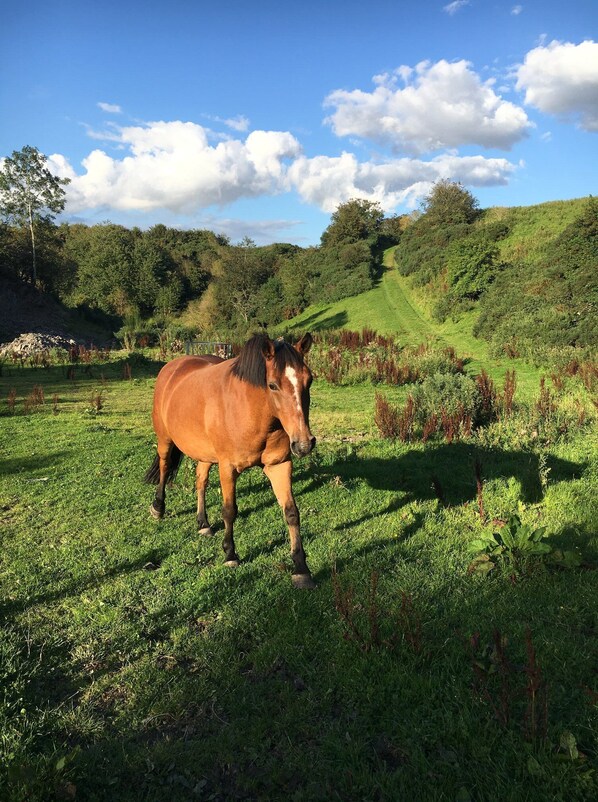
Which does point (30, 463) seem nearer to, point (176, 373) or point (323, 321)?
point (176, 373)

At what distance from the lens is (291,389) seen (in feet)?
12.1

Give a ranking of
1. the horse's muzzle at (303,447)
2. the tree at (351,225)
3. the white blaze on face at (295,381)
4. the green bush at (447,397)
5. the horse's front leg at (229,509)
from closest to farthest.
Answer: the horse's muzzle at (303,447)
the white blaze on face at (295,381)
the horse's front leg at (229,509)
the green bush at (447,397)
the tree at (351,225)

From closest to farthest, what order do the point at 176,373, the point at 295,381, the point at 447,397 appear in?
the point at 295,381
the point at 176,373
the point at 447,397

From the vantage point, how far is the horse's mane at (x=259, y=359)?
12.3 ft

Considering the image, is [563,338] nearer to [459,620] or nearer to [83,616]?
[459,620]

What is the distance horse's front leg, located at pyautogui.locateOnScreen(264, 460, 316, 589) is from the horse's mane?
89cm

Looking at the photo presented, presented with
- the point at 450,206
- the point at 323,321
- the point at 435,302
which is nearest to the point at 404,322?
the point at 435,302

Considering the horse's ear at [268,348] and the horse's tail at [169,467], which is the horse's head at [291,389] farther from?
the horse's tail at [169,467]

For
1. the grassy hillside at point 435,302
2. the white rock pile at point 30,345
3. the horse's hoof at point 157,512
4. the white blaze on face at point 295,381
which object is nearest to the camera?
the white blaze on face at point 295,381

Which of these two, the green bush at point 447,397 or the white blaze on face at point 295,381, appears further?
the green bush at point 447,397

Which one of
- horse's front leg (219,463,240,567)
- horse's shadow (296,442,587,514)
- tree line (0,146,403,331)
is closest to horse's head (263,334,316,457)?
horse's front leg (219,463,240,567)

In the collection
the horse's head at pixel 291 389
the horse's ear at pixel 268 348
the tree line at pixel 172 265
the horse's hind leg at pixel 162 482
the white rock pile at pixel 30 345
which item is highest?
Answer: the tree line at pixel 172 265

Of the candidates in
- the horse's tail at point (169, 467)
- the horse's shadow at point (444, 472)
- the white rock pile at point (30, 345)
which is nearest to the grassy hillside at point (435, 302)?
the horse's shadow at point (444, 472)

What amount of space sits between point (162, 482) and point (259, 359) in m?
2.70
